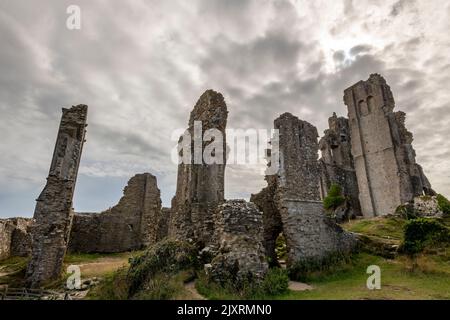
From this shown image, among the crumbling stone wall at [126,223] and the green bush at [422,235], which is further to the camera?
the crumbling stone wall at [126,223]

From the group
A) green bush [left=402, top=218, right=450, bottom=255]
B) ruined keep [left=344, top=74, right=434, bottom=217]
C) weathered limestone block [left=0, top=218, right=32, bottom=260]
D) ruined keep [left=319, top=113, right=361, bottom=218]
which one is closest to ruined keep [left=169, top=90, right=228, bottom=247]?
green bush [left=402, top=218, right=450, bottom=255]

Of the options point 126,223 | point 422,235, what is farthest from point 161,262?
point 126,223

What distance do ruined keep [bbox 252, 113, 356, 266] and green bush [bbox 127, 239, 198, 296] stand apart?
5.16 meters

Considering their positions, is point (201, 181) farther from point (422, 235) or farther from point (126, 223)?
point (126, 223)

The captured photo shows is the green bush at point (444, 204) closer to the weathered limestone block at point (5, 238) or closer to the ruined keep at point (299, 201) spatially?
the ruined keep at point (299, 201)

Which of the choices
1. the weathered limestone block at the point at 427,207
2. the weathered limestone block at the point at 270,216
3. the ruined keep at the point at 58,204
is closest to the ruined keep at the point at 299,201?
the weathered limestone block at the point at 270,216

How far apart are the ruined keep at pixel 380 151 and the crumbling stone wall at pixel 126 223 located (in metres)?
23.6

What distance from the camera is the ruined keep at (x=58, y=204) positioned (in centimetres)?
1271

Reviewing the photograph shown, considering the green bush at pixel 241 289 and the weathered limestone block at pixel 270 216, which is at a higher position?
the weathered limestone block at pixel 270 216

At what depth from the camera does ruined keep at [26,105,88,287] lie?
41.7 feet

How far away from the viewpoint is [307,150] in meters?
14.7

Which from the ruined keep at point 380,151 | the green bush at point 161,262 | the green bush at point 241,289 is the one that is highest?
the ruined keep at point 380,151
